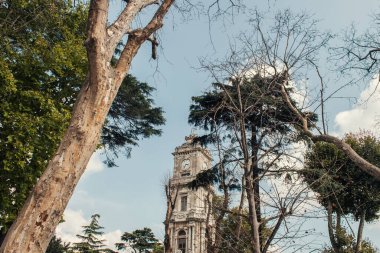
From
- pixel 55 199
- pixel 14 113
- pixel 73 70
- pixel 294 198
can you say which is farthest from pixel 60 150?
pixel 73 70

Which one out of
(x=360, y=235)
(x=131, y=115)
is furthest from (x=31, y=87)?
(x=360, y=235)

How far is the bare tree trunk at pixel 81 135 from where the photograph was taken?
2.76 meters

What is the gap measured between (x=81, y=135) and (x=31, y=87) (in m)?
10.8

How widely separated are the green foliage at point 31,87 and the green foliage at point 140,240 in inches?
1144

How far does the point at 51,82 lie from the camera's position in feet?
45.4

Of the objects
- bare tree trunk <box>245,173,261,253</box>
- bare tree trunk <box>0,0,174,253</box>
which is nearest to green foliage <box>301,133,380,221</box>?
bare tree trunk <box>245,173,261,253</box>

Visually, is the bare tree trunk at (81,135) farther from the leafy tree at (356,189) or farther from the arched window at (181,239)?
the arched window at (181,239)

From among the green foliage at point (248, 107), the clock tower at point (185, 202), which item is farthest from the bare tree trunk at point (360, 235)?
the clock tower at point (185, 202)

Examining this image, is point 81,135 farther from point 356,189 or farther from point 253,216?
point 356,189

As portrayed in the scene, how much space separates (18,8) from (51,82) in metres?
3.10

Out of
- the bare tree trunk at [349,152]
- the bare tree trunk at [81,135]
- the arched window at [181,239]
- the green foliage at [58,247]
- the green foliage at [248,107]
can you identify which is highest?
the arched window at [181,239]

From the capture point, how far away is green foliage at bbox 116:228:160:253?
4016 cm

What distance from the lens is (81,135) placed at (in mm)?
3229

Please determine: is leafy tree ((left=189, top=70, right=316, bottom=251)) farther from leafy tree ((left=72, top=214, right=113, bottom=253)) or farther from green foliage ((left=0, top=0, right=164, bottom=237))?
leafy tree ((left=72, top=214, right=113, bottom=253))
